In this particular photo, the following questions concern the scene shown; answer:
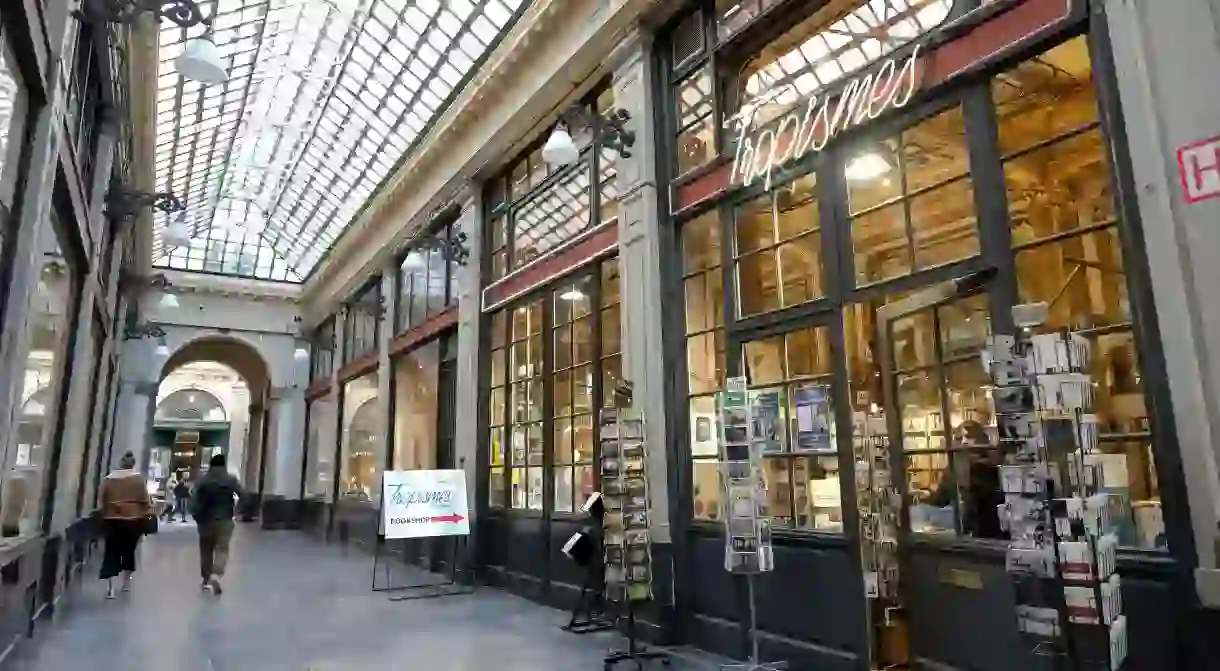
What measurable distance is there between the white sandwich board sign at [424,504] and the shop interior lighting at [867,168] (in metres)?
5.72

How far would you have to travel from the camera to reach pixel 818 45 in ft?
17.3

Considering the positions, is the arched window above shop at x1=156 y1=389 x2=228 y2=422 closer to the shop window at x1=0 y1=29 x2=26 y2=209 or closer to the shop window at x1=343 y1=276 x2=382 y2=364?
the shop window at x1=343 y1=276 x2=382 y2=364

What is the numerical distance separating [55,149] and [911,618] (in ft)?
19.4

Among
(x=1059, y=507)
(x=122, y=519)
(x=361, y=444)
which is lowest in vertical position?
(x=122, y=519)

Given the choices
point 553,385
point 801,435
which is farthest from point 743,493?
point 553,385

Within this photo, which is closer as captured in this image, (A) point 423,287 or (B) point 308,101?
(A) point 423,287

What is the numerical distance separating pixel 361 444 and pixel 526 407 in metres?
7.08

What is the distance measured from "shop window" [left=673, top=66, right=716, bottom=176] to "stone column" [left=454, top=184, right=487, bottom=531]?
420 cm

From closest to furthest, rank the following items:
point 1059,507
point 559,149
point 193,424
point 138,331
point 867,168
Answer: point 1059,507 < point 867,168 < point 559,149 < point 138,331 < point 193,424

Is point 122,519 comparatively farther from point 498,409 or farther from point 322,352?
point 322,352

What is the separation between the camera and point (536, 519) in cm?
820

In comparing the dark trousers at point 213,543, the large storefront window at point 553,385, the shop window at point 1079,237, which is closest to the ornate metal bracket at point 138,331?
the dark trousers at point 213,543

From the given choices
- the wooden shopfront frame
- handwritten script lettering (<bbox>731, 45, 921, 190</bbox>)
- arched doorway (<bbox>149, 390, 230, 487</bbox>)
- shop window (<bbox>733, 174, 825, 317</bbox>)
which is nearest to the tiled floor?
the wooden shopfront frame

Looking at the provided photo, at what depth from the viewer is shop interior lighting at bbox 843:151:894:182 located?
469 centimetres
